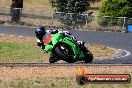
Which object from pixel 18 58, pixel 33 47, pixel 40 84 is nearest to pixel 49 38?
pixel 40 84

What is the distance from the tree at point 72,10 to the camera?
40375 mm

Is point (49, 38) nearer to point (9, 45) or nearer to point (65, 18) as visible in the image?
point (9, 45)

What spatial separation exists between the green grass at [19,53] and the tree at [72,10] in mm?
14831

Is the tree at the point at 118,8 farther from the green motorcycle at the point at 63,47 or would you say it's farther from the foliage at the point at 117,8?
the green motorcycle at the point at 63,47

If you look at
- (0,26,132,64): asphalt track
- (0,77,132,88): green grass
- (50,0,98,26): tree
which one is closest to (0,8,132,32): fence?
(50,0,98,26): tree

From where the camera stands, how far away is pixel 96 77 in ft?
28.2

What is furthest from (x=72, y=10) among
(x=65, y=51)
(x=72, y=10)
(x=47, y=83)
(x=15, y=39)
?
(x=65, y=51)

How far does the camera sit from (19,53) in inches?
883

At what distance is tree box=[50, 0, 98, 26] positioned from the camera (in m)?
40.4

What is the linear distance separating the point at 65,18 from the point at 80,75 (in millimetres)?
31594

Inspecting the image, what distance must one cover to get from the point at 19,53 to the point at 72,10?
2269 cm

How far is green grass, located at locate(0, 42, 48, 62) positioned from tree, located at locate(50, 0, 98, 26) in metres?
14.8

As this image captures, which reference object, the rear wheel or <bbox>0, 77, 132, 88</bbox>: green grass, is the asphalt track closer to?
<bbox>0, 77, 132, 88</bbox>: green grass

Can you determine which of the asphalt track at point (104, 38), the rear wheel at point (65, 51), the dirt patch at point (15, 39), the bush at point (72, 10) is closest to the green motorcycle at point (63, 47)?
the rear wheel at point (65, 51)
